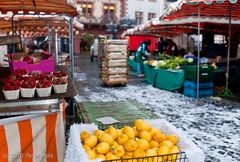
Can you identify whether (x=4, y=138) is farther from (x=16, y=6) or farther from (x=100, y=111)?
(x=16, y=6)

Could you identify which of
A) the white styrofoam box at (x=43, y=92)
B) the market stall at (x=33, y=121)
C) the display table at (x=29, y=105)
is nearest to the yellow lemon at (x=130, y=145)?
the market stall at (x=33, y=121)

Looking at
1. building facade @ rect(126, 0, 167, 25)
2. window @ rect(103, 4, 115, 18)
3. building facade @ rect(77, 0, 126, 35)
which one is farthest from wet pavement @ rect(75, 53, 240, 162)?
building facade @ rect(126, 0, 167, 25)

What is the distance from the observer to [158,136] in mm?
2611

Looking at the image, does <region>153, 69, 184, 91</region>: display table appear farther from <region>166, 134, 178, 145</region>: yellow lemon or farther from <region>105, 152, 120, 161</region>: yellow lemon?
<region>105, 152, 120, 161</region>: yellow lemon

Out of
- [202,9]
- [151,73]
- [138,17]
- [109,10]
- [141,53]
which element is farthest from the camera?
[138,17]

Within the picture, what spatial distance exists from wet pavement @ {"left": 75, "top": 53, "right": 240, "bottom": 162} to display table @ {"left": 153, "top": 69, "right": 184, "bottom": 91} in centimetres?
28

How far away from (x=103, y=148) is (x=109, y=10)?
40.4m

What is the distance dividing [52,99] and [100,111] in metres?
1.09

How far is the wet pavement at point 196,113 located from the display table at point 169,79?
0.91ft

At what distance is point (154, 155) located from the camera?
223cm

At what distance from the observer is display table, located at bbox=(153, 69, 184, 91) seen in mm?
10127

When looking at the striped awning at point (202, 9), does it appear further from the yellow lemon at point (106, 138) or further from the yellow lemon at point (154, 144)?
the yellow lemon at point (106, 138)

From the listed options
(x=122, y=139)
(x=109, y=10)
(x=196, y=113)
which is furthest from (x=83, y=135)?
(x=109, y=10)

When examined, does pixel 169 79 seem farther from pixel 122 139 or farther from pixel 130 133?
pixel 122 139
